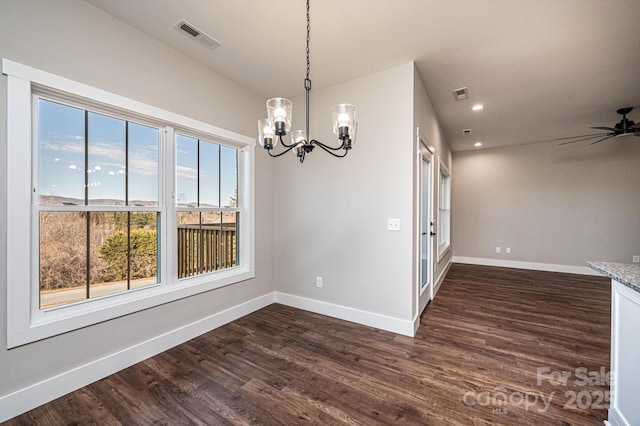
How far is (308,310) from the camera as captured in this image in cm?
346

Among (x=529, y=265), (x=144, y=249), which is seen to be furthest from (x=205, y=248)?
(x=529, y=265)

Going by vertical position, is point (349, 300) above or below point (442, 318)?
above

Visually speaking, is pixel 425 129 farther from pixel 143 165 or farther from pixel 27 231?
pixel 27 231

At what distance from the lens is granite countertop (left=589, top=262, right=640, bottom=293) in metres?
1.24

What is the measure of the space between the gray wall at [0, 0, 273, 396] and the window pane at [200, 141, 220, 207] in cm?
30

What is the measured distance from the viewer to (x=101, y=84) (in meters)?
2.07

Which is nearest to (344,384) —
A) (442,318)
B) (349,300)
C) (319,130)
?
(349,300)

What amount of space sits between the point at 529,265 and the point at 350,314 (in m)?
5.21

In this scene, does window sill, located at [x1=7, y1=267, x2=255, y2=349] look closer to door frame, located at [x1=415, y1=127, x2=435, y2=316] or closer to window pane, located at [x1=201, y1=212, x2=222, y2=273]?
window pane, located at [x1=201, y1=212, x2=222, y2=273]

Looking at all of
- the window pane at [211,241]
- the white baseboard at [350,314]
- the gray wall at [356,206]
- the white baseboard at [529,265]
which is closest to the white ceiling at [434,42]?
the gray wall at [356,206]

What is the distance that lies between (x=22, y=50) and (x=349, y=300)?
3.39 meters

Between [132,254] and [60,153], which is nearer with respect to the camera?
[60,153]

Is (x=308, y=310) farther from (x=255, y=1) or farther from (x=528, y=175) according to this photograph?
(x=528, y=175)

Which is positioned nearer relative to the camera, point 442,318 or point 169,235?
point 169,235
